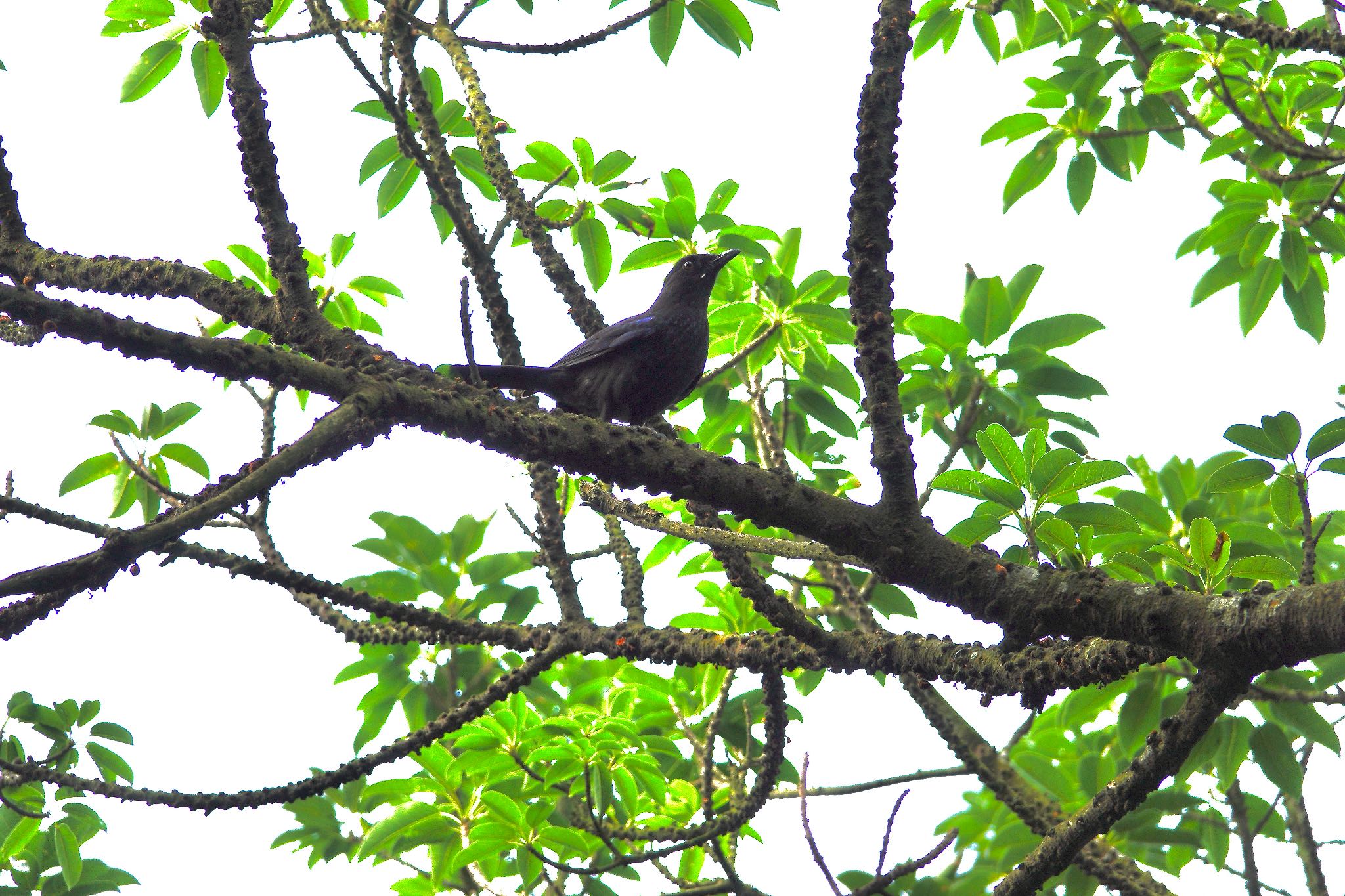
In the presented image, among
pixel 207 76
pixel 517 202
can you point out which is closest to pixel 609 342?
pixel 517 202

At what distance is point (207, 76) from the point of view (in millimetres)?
3855

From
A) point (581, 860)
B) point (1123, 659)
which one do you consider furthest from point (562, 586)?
point (1123, 659)

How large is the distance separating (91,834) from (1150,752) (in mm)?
3654

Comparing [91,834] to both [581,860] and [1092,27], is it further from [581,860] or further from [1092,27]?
[1092,27]

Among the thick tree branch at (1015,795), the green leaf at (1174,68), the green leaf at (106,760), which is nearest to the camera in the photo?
the thick tree branch at (1015,795)

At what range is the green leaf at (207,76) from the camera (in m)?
3.83

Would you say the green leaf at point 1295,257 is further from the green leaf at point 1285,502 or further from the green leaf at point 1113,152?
the green leaf at point 1285,502

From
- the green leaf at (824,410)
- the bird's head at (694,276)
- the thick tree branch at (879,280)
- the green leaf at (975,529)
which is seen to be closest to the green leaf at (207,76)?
the bird's head at (694,276)

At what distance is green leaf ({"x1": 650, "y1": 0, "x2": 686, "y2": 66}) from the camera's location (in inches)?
163

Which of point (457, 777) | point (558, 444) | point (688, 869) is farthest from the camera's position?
point (688, 869)

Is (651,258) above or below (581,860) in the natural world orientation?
above

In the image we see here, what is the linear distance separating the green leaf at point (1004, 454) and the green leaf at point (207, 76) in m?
2.98

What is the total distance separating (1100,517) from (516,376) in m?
2.41

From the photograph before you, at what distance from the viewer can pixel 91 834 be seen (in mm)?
3834
